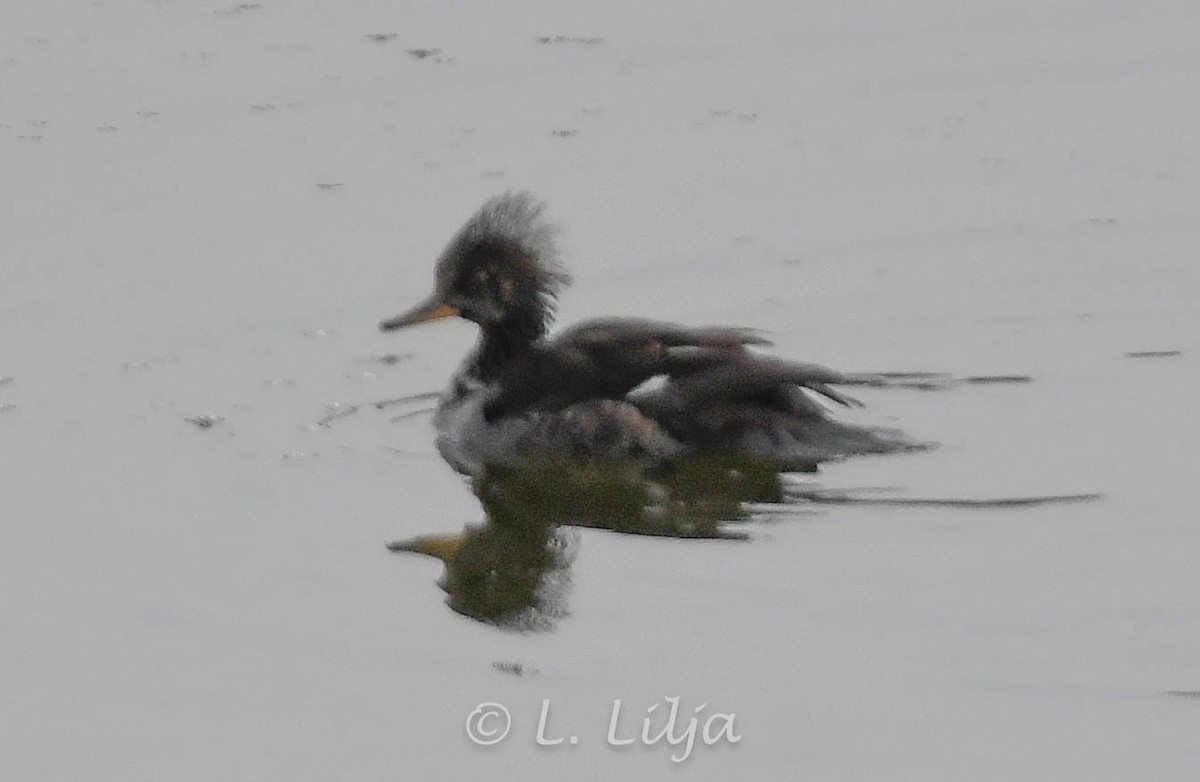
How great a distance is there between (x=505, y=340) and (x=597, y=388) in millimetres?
771

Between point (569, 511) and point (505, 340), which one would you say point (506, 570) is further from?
point (505, 340)

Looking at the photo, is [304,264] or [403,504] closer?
[403,504]

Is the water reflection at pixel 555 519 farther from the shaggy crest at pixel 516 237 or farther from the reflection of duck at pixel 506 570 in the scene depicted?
the shaggy crest at pixel 516 237

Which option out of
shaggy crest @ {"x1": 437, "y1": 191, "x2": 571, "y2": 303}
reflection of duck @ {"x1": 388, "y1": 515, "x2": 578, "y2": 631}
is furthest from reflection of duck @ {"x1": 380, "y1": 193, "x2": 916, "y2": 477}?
reflection of duck @ {"x1": 388, "y1": 515, "x2": 578, "y2": 631}

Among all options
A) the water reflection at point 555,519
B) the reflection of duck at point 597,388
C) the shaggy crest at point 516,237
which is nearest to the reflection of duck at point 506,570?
the water reflection at point 555,519

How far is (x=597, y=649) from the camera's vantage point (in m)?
7.49

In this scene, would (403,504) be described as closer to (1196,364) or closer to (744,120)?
(1196,364)

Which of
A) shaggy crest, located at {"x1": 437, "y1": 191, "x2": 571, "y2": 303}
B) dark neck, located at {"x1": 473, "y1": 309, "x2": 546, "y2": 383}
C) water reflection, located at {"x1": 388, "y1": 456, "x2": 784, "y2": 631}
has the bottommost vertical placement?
water reflection, located at {"x1": 388, "y1": 456, "x2": 784, "y2": 631}

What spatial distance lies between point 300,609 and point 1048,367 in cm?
371

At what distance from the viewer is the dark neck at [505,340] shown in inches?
395

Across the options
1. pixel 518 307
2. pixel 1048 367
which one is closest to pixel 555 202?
pixel 518 307

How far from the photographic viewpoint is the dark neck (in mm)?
10031

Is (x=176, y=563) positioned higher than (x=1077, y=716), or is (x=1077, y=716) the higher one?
(x=1077, y=716)

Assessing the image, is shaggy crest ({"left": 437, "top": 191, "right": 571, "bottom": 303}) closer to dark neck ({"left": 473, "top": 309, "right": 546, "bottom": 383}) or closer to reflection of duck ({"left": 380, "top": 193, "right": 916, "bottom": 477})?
reflection of duck ({"left": 380, "top": 193, "right": 916, "bottom": 477})
